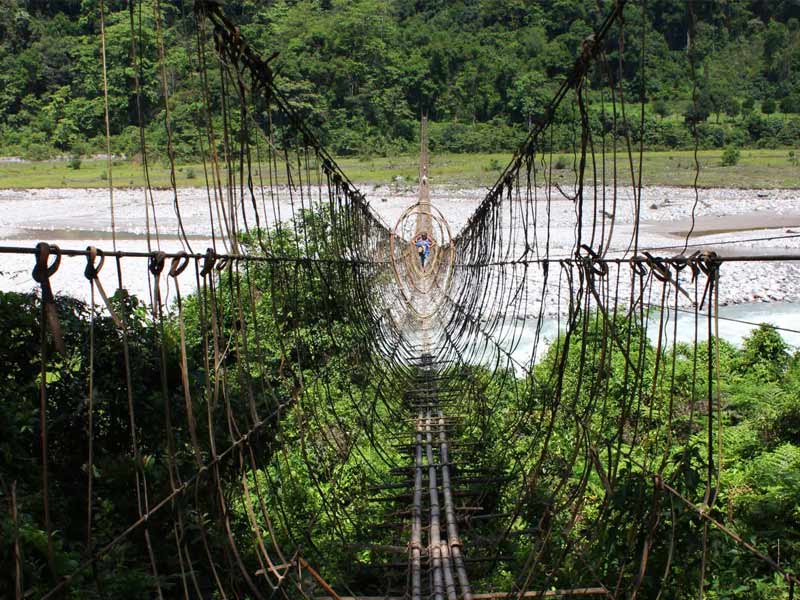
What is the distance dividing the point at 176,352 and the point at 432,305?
5.08 m

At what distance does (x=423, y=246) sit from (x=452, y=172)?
53.6 feet

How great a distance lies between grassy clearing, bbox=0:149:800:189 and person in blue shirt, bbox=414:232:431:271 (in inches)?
493

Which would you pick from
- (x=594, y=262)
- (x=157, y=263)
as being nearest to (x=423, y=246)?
(x=594, y=262)

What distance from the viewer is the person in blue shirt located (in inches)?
461

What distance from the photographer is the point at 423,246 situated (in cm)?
1194

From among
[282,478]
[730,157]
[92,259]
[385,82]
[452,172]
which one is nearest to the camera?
[92,259]

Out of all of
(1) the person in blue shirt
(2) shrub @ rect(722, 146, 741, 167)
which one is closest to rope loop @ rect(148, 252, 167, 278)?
(1) the person in blue shirt

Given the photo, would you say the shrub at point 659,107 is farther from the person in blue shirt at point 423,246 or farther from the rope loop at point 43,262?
the rope loop at point 43,262

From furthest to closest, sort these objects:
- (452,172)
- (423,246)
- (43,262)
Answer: (452,172) < (423,246) < (43,262)

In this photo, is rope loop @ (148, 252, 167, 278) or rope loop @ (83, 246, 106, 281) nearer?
rope loop @ (83, 246, 106, 281)

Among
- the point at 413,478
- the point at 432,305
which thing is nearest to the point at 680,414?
the point at 413,478

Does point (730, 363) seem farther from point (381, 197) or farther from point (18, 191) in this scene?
point (18, 191)

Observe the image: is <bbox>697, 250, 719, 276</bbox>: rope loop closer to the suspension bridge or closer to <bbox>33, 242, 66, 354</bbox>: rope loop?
the suspension bridge

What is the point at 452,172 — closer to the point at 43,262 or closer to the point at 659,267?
the point at 659,267
